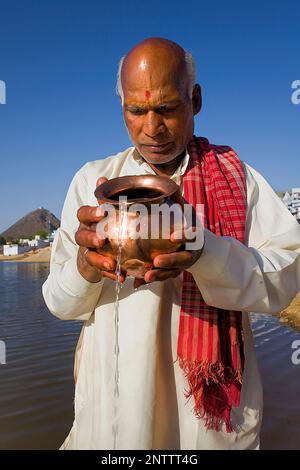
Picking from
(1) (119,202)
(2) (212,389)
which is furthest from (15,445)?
(1) (119,202)

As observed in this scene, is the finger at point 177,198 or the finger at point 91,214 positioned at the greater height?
the finger at point 177,198

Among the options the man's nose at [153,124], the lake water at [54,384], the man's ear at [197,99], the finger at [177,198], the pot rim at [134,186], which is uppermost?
the man's ear at [197,99]

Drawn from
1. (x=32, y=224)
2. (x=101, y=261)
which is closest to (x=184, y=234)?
(x=101, y=261)

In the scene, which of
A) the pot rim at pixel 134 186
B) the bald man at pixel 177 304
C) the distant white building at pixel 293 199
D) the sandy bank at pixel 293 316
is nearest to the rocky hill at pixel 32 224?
the distant white building at pixel 293 199

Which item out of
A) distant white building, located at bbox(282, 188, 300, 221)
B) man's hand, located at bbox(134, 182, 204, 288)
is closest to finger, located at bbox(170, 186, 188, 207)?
man's hand, located at bbox(134, 182, 204, 288)

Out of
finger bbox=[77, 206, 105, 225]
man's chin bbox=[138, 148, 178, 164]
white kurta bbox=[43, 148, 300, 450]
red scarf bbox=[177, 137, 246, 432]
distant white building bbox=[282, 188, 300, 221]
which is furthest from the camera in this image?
distant white building bbox=[282, 188, 300, 221]

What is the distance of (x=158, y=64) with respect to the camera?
5.97 ft

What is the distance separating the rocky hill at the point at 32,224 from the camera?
6802 inches

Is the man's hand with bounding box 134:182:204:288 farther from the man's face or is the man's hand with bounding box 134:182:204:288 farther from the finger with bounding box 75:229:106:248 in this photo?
the man's face

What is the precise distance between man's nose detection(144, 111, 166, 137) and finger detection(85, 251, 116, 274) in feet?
2.13

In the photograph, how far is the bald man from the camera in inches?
67.2

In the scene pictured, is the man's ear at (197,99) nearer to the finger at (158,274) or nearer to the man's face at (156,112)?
the man's face at (156,112)

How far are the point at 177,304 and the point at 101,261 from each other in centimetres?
59

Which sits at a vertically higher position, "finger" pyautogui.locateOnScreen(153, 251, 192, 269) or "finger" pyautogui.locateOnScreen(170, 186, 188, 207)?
"finger" pyautogui.locateOnScreen(170, 186, 188, 207)
